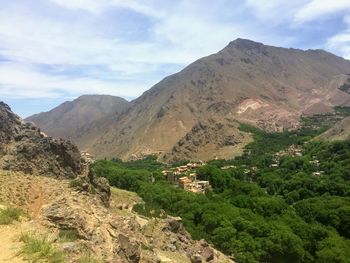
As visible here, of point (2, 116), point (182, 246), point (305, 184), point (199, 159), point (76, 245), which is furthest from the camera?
point (199, 159)

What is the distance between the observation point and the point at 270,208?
72.1 metres

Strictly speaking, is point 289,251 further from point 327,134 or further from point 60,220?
point 327,134

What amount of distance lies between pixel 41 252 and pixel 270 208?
205 feet

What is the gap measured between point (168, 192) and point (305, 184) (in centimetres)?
3599

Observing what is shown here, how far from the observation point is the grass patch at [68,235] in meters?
16.6

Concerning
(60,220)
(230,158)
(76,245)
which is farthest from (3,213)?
(230,158)

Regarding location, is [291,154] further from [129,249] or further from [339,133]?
[129,249]

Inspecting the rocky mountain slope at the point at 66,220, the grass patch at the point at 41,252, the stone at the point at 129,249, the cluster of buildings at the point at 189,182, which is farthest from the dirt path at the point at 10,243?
the cluster of buildings at the point at 189,182

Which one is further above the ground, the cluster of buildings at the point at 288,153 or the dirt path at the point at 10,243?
the dirt path at the point at 10,243

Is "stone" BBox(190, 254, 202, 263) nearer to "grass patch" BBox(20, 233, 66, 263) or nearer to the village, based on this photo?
"grass patch" BBox(20, 233, 66, 263)

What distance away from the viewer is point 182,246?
130 ft

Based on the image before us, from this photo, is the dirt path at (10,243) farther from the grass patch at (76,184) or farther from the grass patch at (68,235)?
the grass patch at (76,184)

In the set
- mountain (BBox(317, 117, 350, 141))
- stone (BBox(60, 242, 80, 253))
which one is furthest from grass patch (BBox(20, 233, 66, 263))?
mountain (BBox(317, 117, 350, 141))

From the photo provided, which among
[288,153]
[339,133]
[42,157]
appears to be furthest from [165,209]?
[339,133]
